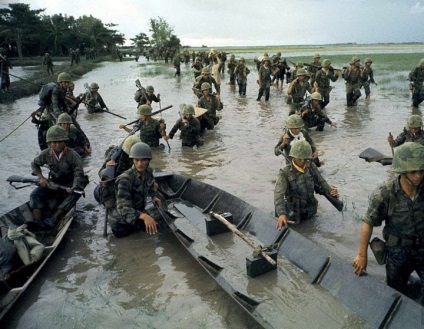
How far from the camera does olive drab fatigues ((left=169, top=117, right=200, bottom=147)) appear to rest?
37.9 ft

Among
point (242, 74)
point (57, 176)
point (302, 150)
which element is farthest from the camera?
point (242, 74)

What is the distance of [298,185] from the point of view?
20.4 ft

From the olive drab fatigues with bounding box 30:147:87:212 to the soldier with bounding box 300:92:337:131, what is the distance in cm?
727

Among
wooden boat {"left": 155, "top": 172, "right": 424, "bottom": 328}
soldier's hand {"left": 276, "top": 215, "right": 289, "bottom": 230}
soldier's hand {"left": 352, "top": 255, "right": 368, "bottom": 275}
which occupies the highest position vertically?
soldier's hand {"left": 352, "top": 255, "right": 368, "bottom": 275}

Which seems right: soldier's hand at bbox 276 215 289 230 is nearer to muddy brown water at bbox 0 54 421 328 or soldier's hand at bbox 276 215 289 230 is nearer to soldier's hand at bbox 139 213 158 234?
muddy brown water at bbox 0 54 421 328

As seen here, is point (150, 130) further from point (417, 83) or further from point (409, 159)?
point (417, 83)

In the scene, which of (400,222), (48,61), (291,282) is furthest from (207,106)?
(48,61)

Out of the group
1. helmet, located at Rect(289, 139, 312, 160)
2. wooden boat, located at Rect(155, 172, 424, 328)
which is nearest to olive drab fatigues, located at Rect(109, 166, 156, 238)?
wooden boat, located at Rect(155, 172, 424, 328)

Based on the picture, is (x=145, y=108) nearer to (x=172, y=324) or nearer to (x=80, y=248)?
(x=80, y=248)

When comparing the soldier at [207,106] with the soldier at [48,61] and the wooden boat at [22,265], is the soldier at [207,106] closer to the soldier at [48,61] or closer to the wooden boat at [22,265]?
the wooden boat at [22,265]

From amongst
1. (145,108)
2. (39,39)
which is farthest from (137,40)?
(145,108)

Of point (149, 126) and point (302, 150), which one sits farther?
point (149, 126)

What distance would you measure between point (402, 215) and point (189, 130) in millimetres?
8155

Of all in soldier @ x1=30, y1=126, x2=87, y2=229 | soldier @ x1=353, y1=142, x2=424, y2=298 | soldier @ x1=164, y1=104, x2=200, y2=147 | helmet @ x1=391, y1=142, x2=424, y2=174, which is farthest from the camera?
soldier @ x1=164, y1=104, x2=200, y2=147
